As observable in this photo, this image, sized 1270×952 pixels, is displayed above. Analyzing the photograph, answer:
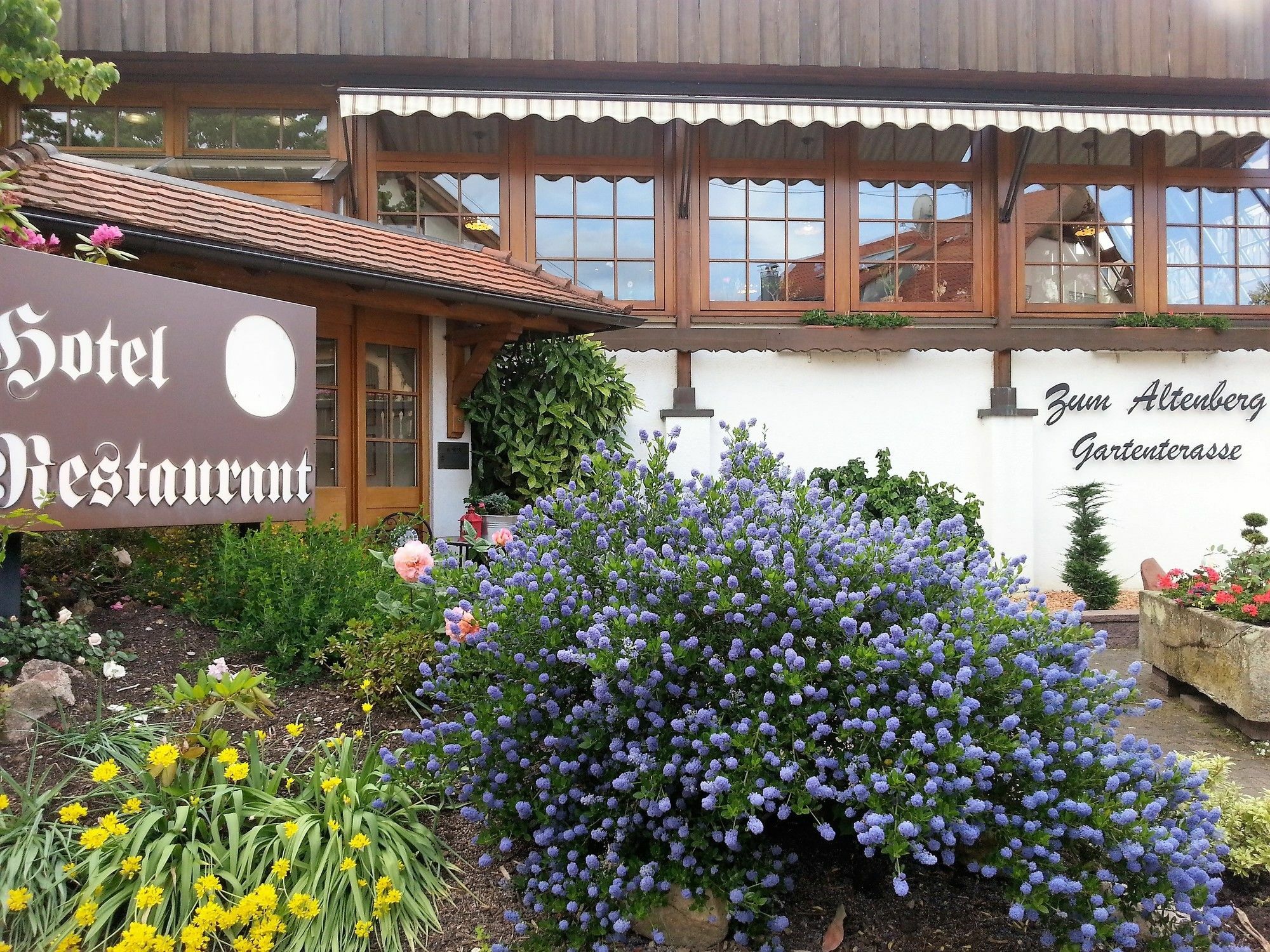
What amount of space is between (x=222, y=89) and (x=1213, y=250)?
10.3 meters

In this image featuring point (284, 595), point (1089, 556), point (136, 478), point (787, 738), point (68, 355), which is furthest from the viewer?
point (1089, 556)

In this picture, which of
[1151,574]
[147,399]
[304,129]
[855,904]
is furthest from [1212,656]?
[304,129]

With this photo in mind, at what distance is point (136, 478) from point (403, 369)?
3794 millimetres

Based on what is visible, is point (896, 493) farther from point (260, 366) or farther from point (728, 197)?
point (260, 366)

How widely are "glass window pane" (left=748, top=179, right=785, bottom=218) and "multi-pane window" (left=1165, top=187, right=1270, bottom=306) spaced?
13.7 feet

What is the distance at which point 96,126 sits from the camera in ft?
27.5

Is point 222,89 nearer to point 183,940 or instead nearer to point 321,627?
point 321,627

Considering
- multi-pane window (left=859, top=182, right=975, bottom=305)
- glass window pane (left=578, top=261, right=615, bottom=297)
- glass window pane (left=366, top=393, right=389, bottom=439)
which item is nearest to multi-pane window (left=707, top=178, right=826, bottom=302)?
multi-pane window (left=859, top=182, right=975, bottom=305)

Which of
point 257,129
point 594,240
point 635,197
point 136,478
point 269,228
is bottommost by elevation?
point 136,478

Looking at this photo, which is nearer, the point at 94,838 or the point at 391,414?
the point at 94,838

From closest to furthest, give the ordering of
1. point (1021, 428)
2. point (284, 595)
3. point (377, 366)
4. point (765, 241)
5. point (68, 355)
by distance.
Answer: point (68, 355) → point (284, 595) → point (377, 366) → point (1021, 428) → point (765, 241)

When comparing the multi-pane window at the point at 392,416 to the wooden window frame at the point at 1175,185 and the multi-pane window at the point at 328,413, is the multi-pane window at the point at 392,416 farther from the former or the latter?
the wooden window frame at the point at 1175,185

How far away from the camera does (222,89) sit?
8430 millimetres

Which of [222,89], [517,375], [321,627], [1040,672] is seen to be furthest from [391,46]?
[1040,672]
